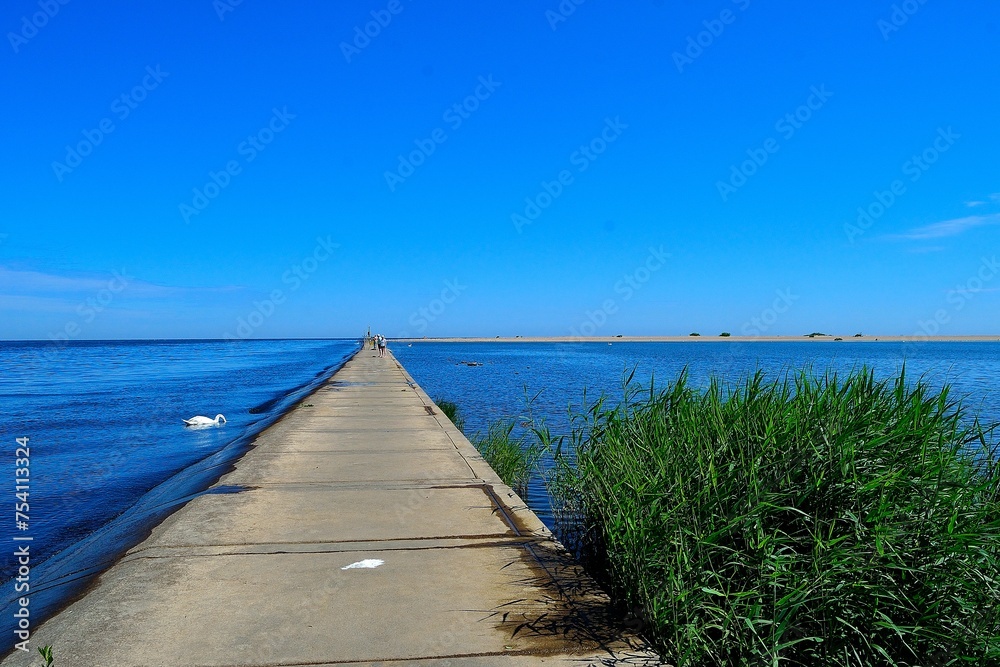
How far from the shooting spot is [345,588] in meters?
4.09

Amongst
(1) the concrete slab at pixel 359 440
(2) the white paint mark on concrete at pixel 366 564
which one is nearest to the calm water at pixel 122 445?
(1) the concrete slab at pixel 359 440

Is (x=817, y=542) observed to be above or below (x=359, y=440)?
above

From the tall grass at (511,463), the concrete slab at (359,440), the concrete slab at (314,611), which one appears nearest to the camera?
the concrete slab at (314,611)

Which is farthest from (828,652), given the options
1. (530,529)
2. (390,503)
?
(390,503)

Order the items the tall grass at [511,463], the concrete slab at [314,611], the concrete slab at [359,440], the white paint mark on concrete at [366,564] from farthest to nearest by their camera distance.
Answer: the concrete slab at [359,440]
the tall grass at [511,463]
the white paint mark on concrete at [366,564]
the concrete slab at [314,611]

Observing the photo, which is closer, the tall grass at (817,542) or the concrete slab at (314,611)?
the tall grass at (817,542)

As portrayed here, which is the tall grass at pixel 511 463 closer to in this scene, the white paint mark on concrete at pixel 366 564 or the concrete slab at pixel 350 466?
the concrete slab at pixel 350 466

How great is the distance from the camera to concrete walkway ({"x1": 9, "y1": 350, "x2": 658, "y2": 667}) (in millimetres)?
3301

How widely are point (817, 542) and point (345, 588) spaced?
272 centimetres

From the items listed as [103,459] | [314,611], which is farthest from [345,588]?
[103,459]

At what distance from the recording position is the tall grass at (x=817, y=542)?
2785 mm

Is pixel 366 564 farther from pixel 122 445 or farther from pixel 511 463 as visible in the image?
pixel 122 445

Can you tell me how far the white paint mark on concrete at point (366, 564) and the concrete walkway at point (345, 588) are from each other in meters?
0.01

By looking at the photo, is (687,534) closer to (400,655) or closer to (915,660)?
(915,660)
